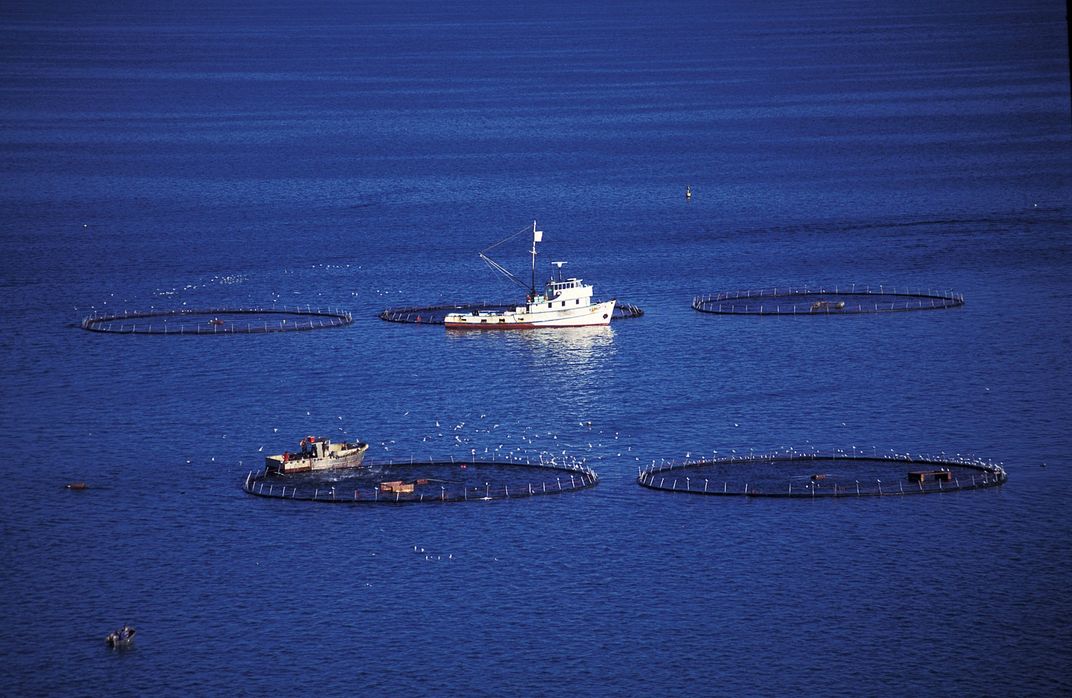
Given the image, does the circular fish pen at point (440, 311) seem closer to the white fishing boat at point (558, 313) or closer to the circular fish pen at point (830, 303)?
the white fishing boat at point (558, 313)

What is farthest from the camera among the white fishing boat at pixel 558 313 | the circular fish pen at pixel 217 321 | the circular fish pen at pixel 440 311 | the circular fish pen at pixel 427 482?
the circular fish pen at pixel 440 311

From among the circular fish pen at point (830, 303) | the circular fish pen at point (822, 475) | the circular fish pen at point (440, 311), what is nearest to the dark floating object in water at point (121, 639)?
the circular fish pen at point (822, 475)

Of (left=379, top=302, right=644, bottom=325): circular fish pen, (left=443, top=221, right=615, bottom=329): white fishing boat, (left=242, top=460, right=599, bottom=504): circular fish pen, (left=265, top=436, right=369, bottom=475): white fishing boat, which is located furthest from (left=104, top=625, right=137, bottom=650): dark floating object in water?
(left=443, top=221, right=615, bottom=329): white fishing boat

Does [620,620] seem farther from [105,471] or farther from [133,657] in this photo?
[105,471]

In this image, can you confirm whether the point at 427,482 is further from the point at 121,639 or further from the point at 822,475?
the point at 121,639

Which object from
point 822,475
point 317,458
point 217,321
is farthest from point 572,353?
point 822,475

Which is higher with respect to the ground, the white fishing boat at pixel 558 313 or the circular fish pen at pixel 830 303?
the circular fish pen at pixel 830 303
